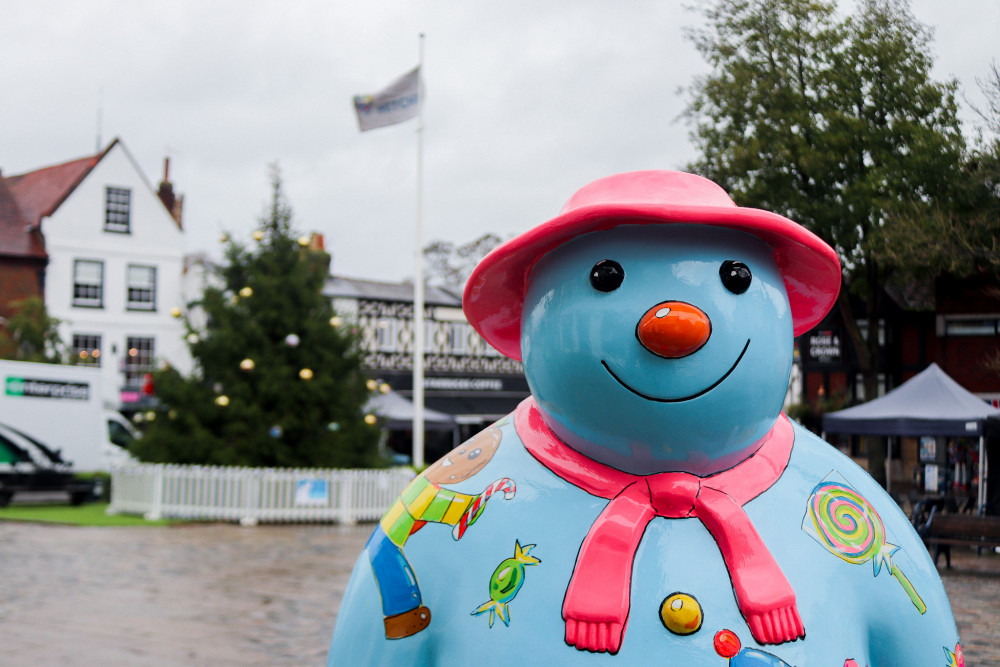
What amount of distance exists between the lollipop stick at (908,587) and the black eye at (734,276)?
0.86 meters

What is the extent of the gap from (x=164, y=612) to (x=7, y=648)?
4.96 feet

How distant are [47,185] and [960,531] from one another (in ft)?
97.1

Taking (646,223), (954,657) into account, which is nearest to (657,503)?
(646,223)

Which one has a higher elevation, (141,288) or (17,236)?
(17,236)

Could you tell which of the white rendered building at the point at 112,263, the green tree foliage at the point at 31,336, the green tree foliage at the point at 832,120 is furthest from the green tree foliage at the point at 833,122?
the white rendered building at the point at 112,263

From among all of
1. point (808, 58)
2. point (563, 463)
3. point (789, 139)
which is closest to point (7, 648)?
point (563, 463)

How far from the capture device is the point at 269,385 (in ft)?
49.5

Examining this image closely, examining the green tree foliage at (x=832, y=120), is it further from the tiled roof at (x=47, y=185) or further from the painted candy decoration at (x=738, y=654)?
the tiled roof at (x=47, y=185)

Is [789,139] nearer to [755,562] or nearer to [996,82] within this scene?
[996,82]

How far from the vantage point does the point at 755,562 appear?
2299 mm

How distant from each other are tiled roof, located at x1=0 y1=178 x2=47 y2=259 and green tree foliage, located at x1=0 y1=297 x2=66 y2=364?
2980 millimetres

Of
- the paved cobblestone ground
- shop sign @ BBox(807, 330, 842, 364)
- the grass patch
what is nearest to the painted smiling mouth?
the paved cobblestone ground

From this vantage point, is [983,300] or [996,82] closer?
[996,82]

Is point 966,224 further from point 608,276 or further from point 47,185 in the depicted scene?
point 47,185
